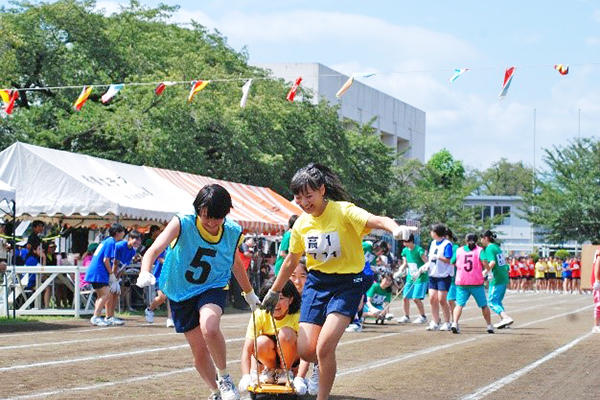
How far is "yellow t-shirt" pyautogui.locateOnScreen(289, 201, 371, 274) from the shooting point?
8117 mm

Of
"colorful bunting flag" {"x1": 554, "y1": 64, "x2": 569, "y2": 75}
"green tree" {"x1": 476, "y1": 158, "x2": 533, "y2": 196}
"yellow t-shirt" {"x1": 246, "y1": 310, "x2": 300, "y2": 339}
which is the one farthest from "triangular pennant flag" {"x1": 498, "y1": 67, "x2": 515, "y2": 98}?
"green tree" {"x1": 476, "y1": 158, "x2": 533, "y2": 196}

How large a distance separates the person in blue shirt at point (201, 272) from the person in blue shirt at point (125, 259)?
1151 cm

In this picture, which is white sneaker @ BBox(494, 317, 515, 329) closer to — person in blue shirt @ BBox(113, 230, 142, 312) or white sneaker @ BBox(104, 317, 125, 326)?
white sneaker @ BBox(104, 317, 125, 326)

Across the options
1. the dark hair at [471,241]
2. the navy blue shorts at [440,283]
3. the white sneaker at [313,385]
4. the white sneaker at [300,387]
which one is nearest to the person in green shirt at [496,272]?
the dark hair at [471,241]

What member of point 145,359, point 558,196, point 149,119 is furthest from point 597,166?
point 145,359

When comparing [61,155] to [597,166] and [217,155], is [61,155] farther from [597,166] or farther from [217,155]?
[597,166]

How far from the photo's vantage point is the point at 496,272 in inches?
803

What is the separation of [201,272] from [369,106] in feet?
258

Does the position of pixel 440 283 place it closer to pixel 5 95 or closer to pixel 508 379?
pixel 508 379

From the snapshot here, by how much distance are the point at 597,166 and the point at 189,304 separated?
6378 cm

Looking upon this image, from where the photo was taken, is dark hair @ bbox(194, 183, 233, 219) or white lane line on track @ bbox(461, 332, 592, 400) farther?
white lane line on track @ bbox(461, 332, 592, 400)

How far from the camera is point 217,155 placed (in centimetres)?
4047

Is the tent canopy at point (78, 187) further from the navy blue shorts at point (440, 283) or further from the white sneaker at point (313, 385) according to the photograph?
the white sneaker at point (313, 385)

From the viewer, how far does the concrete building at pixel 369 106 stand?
2995 inches
